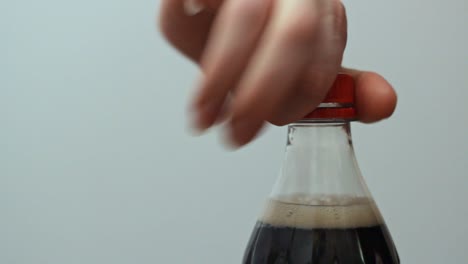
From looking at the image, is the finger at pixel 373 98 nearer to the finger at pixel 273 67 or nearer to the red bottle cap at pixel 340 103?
the red bottle cap at pixel 340 103

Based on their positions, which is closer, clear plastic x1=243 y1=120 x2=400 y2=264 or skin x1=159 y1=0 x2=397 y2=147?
skin x1=159 y1=0 x2=397 y2=147

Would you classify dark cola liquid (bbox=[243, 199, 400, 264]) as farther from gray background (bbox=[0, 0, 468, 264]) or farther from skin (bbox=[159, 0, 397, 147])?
gray background (bbox=[0, 0, 468, 264])

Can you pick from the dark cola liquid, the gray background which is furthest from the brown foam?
the gray background

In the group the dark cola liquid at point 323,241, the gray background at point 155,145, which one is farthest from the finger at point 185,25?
the gray background at point 155,145

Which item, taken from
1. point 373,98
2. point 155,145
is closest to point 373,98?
point 373,98

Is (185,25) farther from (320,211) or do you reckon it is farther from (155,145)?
(155,145)
